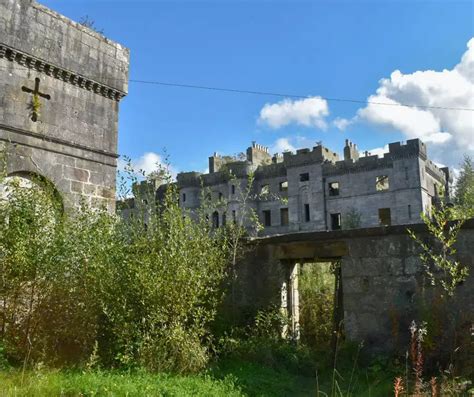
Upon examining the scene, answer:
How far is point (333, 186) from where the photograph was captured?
38.9m

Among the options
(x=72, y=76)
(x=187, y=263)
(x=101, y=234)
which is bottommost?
(x=187, y=263)

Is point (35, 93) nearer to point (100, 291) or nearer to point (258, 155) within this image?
point (100, 291)

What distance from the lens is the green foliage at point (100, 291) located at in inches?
241

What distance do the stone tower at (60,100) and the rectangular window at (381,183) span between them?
94.1 feet

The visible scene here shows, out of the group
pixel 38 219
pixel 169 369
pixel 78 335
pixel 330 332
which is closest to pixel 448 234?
pixel 330 332

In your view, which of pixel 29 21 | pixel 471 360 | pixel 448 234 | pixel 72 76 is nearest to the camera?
pixel 471 360

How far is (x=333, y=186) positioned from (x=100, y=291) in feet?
111

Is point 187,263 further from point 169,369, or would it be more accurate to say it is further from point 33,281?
point 33,281

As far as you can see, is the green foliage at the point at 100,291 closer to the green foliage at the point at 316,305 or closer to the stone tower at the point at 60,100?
the stone tower at the point at 60,100

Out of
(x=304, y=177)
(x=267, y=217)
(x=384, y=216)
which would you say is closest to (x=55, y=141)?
(x=384, y=216)

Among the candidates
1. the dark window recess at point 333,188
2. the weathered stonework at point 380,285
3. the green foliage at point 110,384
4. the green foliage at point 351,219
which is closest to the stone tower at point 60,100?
the weathered stonework at point 380,285

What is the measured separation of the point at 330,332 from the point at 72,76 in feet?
23.5

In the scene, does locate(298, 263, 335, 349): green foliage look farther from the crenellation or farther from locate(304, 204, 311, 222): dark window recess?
locate(304, 204, 311, 222): dark window recess

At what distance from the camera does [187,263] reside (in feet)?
21.1
